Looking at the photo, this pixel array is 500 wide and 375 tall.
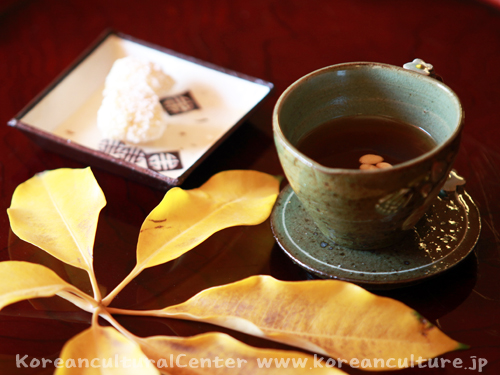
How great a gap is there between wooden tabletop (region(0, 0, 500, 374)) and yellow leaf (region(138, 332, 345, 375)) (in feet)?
0.14

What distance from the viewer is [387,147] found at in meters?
0.59

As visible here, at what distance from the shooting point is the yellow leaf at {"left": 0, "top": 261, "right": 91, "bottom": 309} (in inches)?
19.3

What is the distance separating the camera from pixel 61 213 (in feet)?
1.97

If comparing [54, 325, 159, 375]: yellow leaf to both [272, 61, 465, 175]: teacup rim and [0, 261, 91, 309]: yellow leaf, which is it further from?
[272, 61, 465, 175]: teacup rim

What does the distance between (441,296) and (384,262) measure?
0.21ft

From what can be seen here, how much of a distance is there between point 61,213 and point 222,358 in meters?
0.26

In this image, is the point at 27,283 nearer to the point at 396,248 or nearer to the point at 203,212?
the point at 203,212

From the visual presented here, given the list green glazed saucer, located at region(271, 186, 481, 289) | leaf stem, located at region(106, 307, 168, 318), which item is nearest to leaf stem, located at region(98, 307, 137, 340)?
leaf stem, located at region(106, 307, 168, 318)

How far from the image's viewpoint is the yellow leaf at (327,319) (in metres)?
0.45

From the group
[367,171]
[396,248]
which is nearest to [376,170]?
[367,171]

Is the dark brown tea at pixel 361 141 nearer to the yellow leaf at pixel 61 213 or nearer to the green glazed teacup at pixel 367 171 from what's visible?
the green glazed teacup at pixel 367 171

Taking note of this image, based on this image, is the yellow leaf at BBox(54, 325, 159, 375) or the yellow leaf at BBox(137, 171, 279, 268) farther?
the yellow leaf at BBox(137, 171, 279, 268)

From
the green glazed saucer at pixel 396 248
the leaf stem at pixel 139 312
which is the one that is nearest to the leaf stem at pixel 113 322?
the leaf stem at pixel 139 312

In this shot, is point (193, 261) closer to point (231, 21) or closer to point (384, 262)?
point (384, 262)
